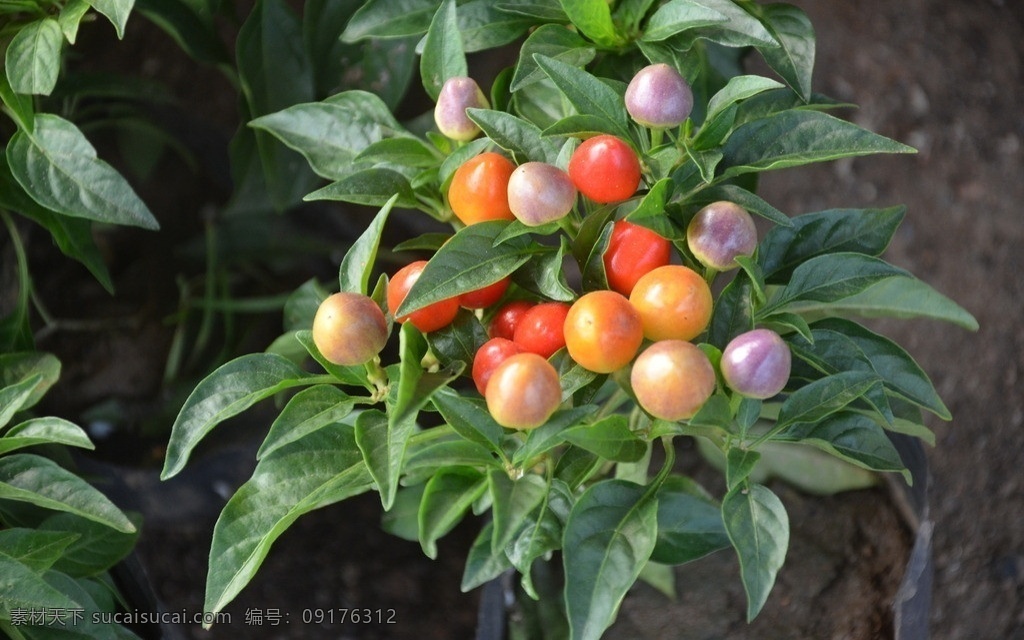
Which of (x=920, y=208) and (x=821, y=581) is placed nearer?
(x=821, y=581)

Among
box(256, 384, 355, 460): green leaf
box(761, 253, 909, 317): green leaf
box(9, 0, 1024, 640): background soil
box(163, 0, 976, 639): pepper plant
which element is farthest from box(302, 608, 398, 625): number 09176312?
box(761, 253, 909, 317): green leaf

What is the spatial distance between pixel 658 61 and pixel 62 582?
0.56m

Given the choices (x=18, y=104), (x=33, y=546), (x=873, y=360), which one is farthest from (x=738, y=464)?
(x=18, y=104)

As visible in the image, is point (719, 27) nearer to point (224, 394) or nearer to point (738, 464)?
point (738, 464)

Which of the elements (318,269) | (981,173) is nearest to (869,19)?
(981,173)

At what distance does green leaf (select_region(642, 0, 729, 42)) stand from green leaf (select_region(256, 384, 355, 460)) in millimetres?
302

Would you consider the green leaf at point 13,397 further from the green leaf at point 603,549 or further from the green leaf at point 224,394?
the green leaf at point 603,549

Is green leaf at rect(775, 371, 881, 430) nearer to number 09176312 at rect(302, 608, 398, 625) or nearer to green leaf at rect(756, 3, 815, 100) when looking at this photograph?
green leaf at rect(756, 3, 815, 100)

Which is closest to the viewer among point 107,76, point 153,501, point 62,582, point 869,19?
point 62,582

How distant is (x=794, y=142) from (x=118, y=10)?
44 centimetres

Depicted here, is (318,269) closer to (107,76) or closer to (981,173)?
(107,76)

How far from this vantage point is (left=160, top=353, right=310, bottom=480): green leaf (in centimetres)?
59

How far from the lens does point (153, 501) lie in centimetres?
124

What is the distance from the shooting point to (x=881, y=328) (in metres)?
1.37
